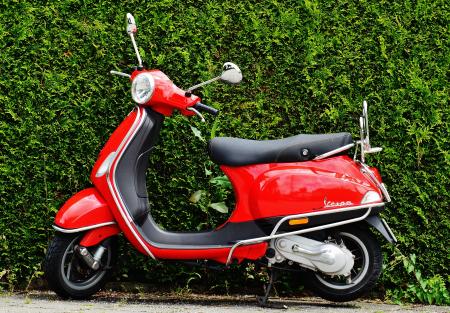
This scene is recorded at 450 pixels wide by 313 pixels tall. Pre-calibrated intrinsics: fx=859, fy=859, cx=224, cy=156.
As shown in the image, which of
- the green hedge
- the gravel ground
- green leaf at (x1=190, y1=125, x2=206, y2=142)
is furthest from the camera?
the green hedge

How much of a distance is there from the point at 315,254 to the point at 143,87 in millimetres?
1454

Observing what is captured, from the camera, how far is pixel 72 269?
209 inches

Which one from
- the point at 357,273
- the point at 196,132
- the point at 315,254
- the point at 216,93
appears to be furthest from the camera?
the point at 216,93

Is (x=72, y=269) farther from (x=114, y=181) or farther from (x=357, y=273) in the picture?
(x=357, y=273)

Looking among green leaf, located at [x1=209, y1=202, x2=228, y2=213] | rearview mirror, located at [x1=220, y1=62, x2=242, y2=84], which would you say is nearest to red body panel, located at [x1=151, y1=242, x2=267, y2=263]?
green leaf, located at [x1=209, y1=202, x2=228, y2=213]

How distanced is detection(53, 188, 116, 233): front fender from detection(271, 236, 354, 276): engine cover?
1.05m

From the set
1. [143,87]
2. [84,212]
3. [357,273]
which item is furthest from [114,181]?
[357,273]

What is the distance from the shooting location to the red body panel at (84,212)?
516 centimetres

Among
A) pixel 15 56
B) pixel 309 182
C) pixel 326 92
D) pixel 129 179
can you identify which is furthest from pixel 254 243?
pixel 15 56

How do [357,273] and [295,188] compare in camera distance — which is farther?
[357,273]

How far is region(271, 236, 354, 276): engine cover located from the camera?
5.18 m

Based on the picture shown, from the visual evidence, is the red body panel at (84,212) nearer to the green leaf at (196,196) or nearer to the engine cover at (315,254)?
the green leaf at (196,196)

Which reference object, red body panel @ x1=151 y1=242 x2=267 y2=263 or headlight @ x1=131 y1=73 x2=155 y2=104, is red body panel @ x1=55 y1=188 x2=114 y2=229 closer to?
red body panel @ x1=151 y1=242 x2=267 y2=263

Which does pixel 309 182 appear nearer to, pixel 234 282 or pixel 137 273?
pixel 234 282
